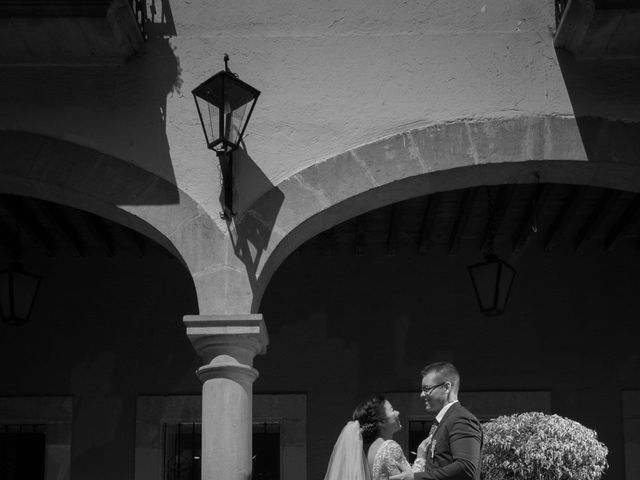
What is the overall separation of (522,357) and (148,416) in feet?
10.1

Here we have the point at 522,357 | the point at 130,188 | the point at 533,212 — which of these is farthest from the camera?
the point at 522,357

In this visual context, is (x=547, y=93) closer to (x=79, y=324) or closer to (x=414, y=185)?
(x=414, y=185)

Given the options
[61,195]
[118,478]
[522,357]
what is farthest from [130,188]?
[522,357]

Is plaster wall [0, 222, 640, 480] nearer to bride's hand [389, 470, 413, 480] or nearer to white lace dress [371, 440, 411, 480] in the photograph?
white lace dress [371, 440, 411, 480]

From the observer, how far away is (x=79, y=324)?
425 inches

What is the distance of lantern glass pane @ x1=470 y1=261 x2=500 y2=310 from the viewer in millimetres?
9875

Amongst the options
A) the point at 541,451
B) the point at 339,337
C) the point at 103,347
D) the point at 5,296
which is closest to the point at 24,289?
the point at 5,296

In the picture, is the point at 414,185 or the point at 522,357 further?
the point at 522,357

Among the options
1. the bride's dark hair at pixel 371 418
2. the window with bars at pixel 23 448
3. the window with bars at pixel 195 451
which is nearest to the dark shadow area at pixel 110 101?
the bride's dark hair at pixel 371 418

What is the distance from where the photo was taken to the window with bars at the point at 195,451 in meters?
10.4

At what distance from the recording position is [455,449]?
254 inches

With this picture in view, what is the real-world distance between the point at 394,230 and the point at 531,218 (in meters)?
1.11

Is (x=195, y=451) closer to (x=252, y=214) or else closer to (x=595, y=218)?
(x=252, y=214)

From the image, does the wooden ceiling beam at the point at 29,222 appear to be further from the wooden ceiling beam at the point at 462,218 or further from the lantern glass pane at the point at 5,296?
the wooden ceiling beam at the point at 462,218
